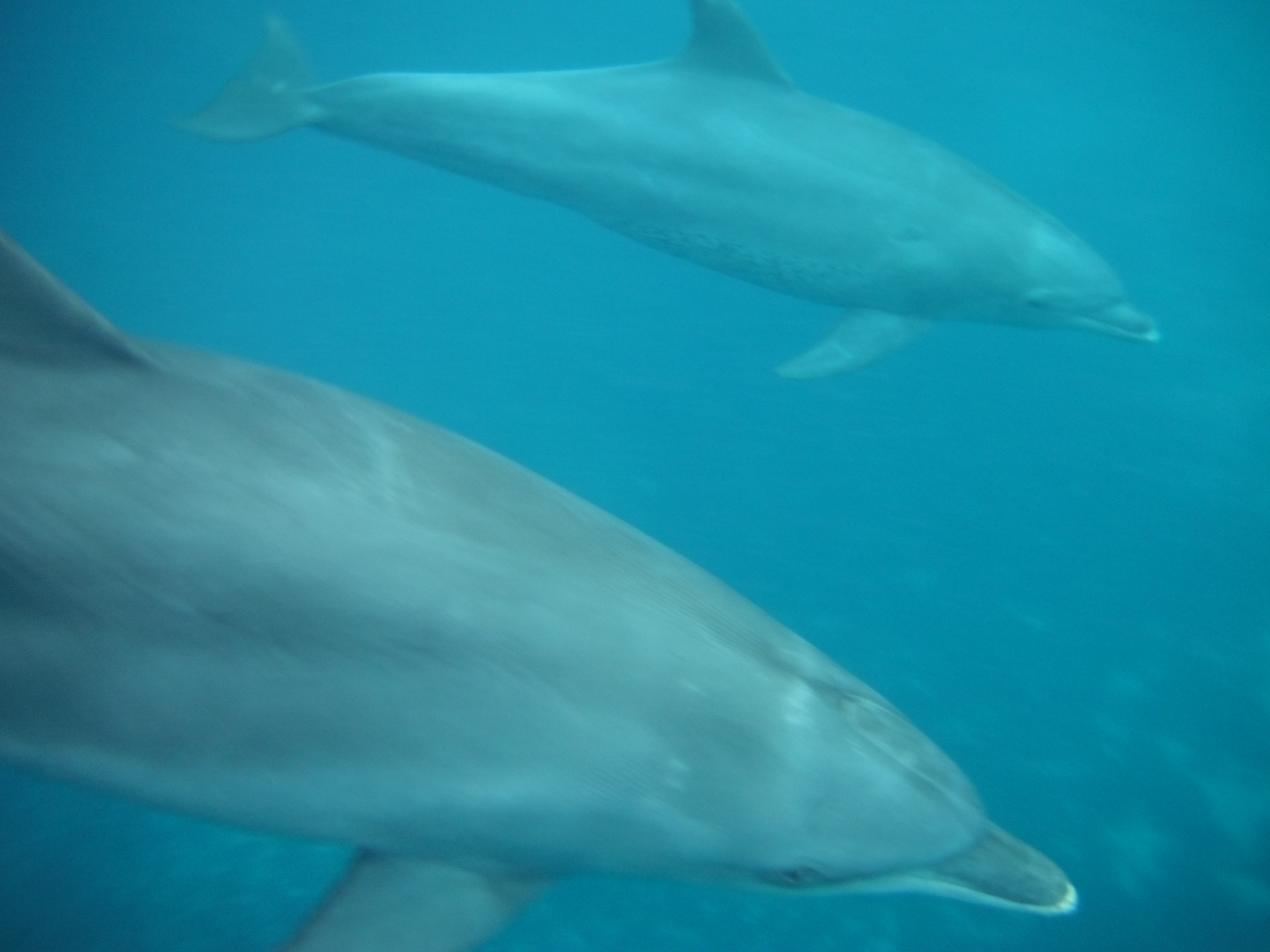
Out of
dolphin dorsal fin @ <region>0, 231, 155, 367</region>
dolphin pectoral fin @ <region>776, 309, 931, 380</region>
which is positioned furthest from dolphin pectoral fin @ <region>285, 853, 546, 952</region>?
dolphin pectoral fin @ <region>776, 309, 931, 380</region>

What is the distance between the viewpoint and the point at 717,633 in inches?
133

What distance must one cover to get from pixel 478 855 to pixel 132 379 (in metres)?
1.95

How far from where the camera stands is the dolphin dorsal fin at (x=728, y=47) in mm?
7973

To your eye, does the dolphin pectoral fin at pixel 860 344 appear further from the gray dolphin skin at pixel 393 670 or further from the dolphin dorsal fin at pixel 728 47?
the gray dolphin skin at pixel 393 670

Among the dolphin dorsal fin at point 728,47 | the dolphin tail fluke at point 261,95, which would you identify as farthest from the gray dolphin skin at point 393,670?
the dolphin tail fluke at point 261,95

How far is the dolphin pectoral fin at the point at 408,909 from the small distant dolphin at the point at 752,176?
21.4ft

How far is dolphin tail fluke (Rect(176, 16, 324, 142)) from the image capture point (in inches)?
408

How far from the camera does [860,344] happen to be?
372 inches

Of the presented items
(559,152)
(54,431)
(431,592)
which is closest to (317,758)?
(431,592)

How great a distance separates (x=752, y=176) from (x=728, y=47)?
3.70ft

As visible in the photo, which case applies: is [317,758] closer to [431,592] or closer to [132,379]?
[431,592]

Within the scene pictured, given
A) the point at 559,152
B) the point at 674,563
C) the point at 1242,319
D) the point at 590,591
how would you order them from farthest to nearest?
the point at 1242,319 < the point at 559,152 < the point at 674,563 < the point at 590,591

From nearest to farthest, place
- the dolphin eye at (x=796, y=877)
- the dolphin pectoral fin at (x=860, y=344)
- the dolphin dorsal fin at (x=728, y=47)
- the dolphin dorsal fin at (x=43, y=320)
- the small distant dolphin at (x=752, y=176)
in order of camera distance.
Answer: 1. the dolphin dorsal fin at (x=43, y=320)
2. the dolphin eye at (x=796, y=877)
3. the dolphin dorsal fin at (x=728, y=47)
4. the small distant dolphin at (x=752, y=176)
5. the dolphin pectoral fin at (x=860, y=344)

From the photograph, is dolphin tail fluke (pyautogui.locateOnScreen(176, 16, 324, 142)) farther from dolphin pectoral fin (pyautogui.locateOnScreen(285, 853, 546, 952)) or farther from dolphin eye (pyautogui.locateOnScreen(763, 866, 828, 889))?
dolphin eye (pyautogui.locateOnScreen(763, 866, 828, 889))
